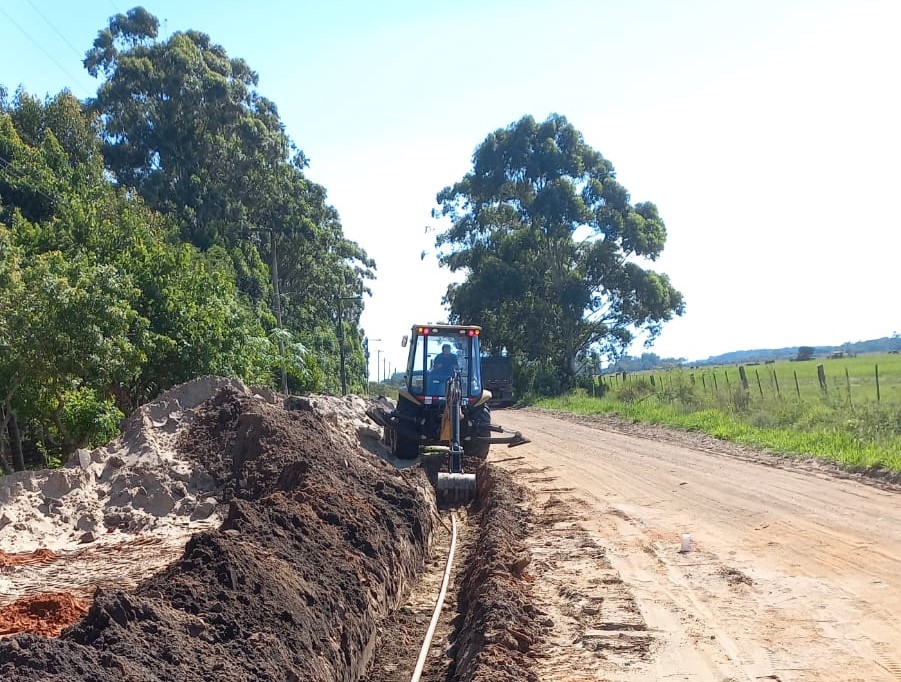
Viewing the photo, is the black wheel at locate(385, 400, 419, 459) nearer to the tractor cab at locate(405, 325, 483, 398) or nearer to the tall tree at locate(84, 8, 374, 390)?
the tractor cab at locate(405, 325, 483, 398)

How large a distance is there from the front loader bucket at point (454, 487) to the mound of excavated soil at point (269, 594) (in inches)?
48.9

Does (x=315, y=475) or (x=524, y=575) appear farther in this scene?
(x=315, y=475)

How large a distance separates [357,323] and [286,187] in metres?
22.3

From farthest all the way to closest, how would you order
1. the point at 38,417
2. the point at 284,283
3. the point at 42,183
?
the point at 284,283, the point at 42,183, the point at 38,417

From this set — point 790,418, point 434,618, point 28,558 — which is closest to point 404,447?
point 28,558

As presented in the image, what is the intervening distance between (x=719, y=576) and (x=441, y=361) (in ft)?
29.6

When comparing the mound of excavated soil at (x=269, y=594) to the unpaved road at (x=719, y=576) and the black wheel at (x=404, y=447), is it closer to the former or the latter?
the unpaved road at (x=719, y=576)

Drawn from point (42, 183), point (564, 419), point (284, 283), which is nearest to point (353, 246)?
point (284, 283)

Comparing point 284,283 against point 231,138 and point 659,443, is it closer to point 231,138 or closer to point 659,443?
point 231,138

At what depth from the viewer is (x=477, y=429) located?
16.5 metres

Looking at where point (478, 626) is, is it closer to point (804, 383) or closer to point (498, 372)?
point (498, 372)

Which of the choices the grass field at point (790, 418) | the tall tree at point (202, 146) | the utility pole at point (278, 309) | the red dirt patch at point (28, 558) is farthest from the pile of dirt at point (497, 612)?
the tall tree at point (202, 146)

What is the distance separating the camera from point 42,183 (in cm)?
2456

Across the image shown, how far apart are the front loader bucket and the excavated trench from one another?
109 centimetres
